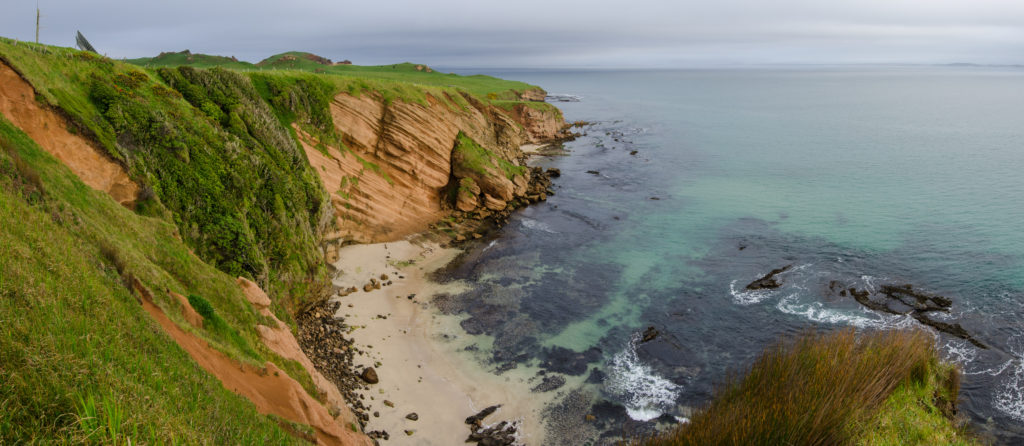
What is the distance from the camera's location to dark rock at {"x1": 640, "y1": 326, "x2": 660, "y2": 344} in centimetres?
2539

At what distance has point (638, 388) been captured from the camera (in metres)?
21.7

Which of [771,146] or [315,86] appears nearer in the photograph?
Answer: [315,86]

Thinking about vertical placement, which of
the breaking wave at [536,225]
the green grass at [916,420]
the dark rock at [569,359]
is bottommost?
the dark rock at [569,359]

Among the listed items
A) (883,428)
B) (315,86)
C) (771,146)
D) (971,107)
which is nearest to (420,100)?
(315,86)

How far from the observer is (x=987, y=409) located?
65.1ft

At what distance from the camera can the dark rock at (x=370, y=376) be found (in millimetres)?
21109

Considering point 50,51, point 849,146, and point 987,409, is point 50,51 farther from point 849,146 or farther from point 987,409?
point 849,146

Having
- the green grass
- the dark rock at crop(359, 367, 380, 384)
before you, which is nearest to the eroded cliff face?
the dark rock at crop(359, 367, 380, 384)

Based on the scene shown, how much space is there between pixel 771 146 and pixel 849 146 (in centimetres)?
1051

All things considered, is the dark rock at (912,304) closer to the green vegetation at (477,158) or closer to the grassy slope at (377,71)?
the green vegetation at (477,158)

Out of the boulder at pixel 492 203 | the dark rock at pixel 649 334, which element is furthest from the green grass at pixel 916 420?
the boulder at pixel 492 203

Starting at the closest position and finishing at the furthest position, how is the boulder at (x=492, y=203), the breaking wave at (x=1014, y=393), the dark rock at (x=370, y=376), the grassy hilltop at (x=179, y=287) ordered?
1. the grassy hilltop at (x=179, y=287)
2. the breaking wave at (x=1014, y=393)
3. the dark rock at (x=370, y=376)
4. the boulder at (x=492, y=203)

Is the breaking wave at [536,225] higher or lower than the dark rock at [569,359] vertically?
higher

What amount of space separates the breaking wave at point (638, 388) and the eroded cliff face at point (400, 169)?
758 inches
